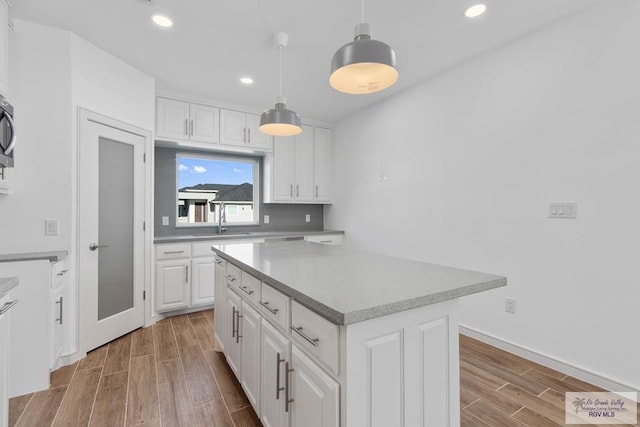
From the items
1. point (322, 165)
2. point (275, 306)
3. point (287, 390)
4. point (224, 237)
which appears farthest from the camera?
point (322, 165)

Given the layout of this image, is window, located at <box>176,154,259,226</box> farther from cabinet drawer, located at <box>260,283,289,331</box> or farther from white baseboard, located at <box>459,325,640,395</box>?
white baseboard, located at <box>459,325,640,395</box>

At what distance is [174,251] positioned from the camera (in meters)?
3.39

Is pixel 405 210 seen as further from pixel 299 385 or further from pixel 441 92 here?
pixel 299 385

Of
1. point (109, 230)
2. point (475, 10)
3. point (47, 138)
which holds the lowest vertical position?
point (109, 230)

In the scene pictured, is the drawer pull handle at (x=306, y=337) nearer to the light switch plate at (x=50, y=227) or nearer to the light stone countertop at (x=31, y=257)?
the light stone countertop at (x=31, y=257)

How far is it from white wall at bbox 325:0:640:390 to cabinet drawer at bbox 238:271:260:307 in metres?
2.13

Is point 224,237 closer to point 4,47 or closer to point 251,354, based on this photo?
point 251,354

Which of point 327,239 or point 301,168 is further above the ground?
point 301,168

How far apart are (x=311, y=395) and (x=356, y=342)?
0.35 metres

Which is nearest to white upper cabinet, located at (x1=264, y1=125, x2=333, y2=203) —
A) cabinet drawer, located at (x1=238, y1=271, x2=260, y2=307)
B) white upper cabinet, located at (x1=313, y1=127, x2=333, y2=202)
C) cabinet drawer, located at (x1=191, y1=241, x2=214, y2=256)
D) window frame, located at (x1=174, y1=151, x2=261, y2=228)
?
white upper cabinet, located at (x1=313, y1=127, x2=333, y2=202)

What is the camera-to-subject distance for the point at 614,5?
1.96 m

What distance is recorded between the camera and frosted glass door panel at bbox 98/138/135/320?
106 inches
